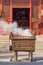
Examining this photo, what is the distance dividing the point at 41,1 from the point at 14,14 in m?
2.10

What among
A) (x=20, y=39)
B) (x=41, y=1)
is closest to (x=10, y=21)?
(x=41, y=1)

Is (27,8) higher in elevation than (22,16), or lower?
higher

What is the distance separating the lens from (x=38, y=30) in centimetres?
2089

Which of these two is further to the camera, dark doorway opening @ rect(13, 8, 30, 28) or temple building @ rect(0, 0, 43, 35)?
dark doorway opening @ rect(13, 8, 30, 28)

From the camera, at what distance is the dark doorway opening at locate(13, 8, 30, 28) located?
2183 cm

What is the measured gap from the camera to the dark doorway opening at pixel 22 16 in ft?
71.6

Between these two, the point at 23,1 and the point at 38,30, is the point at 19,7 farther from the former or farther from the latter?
the point at 38,30

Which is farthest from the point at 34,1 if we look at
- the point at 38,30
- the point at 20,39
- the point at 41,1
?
the point at 20,39

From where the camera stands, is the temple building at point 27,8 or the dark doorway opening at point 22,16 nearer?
the temple building at point 27,8

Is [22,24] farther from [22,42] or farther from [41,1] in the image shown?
[22,42]

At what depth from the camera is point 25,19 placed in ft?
72.5

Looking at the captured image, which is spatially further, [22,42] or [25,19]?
[25,19]

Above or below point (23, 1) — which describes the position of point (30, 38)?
below

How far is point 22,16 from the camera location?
72.4 ft
